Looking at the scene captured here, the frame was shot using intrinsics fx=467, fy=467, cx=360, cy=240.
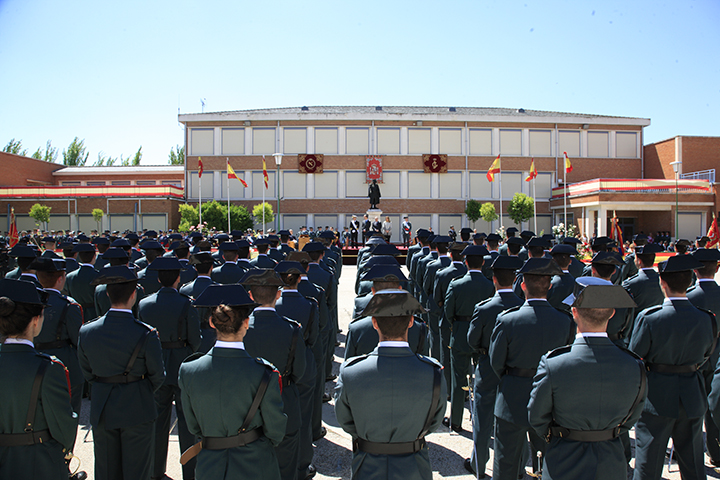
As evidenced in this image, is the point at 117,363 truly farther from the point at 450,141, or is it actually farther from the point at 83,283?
the point at 450,141

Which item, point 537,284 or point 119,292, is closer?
point 119,292

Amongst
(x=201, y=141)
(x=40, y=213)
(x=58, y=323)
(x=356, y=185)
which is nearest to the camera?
(x=58, y=323)

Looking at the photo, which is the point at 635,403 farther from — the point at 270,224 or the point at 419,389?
the point at 270,224

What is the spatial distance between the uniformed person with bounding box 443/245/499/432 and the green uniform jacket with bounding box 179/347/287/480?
319 centimetres

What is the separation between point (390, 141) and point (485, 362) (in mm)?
38681

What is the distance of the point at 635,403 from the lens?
2.75 meters

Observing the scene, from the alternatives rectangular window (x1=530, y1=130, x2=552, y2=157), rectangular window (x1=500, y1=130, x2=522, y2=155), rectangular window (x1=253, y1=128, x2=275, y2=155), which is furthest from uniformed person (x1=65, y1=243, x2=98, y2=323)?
rectangular window (x1=530, y1=130, x2=552, y2=157)

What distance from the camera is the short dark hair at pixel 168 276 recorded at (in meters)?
4.60

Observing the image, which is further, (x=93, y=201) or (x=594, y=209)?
(x=93, y=201)

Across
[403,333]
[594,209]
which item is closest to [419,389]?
[403,333]

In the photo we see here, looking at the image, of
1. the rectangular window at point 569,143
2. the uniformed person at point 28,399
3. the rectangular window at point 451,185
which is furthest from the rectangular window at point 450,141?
the uniformed person at point 28,399

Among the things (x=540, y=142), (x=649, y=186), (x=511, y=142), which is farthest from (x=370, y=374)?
(x=540, y=142)

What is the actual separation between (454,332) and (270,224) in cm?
3689

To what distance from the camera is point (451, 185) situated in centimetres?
4206
